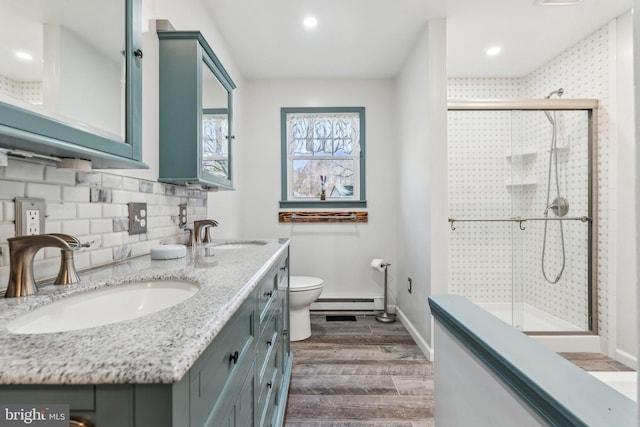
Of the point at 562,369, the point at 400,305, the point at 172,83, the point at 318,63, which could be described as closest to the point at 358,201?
the point at 400,305

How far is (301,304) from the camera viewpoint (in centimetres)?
245

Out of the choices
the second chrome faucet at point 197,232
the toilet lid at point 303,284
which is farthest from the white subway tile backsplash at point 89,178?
the toilet lid at point 303,284

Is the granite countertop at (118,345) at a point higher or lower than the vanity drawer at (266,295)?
higher

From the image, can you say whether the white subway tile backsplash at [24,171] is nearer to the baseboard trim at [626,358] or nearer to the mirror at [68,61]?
the mirror at [68,61]

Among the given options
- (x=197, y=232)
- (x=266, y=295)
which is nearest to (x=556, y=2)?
(x=266, y=295)

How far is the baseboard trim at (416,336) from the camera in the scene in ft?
7.16

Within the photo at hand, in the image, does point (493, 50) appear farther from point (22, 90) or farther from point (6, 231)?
point (6, 231)

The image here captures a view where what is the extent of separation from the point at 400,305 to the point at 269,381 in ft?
6.71

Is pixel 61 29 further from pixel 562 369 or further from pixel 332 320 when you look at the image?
pixel 332 320

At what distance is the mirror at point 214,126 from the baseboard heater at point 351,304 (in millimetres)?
1775

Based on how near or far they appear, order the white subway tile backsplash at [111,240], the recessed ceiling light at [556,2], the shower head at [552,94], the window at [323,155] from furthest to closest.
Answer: the window at [323,155] < the shower head at [552,94] < the recessed ceiling light at [556,2] < the white subway tile backsplash at [111,240]

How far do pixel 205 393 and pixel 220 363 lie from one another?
0.29ft

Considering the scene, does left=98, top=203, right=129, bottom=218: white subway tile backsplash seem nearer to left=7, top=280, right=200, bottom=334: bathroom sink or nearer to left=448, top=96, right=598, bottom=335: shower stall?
Answer: left=7, top=280, right=200, bottom=334: bathroom sink

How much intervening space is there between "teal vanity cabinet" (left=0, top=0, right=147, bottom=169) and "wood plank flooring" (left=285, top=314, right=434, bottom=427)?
1.50m
